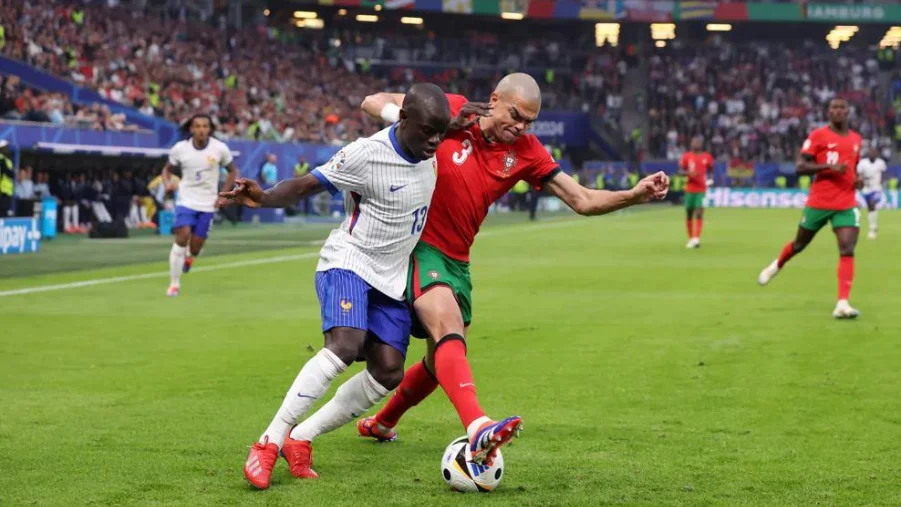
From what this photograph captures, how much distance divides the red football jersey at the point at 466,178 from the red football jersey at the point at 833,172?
321 inches

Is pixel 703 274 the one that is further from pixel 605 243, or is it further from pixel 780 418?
pixel 780 418

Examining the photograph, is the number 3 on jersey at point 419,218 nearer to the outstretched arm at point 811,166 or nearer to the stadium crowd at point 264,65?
the outstretched arm at point 811,166

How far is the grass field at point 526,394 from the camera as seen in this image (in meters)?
6.39

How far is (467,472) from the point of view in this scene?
6266 mm

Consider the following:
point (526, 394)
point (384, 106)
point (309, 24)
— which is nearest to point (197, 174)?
point (526, 394)

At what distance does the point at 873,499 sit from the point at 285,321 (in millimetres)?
9087

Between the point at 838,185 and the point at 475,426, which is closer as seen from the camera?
the point at 475,426

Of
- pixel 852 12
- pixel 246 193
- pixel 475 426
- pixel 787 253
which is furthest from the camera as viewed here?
pixel 852 12

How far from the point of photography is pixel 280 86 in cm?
5450

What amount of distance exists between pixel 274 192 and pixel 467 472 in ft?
5.52

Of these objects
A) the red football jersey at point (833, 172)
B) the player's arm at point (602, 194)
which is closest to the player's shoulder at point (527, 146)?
the player's arm at point (602, 194)

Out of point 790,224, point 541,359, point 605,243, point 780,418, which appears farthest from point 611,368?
point 790,224

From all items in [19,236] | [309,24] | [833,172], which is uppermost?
[309,24]

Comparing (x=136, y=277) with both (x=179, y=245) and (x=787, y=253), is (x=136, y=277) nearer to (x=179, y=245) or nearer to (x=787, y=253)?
(x=179, y=245)
